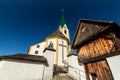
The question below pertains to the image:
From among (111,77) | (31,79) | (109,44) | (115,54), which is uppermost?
(109,44)

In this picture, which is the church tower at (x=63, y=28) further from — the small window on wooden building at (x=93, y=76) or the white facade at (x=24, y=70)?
the small window on wooden building at (x=93, y=76)

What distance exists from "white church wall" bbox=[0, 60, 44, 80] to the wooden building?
18.5 feet

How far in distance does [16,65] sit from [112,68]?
379 inches

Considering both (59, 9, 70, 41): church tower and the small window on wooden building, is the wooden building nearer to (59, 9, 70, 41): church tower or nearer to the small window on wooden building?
the small window on wooden building

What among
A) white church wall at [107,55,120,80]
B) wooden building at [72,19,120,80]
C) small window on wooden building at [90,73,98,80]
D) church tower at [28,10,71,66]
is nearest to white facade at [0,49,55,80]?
wooden building at [72,19,120,80]

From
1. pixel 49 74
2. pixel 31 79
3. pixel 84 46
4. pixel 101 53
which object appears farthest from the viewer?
pixel 49 74

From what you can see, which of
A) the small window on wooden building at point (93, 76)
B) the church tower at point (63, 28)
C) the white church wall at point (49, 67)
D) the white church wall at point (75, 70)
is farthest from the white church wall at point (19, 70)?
the church tower at point (63, 28)

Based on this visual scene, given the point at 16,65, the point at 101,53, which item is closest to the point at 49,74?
the point at 16,65

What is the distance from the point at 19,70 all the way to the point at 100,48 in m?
8.92

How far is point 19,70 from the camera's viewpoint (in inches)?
382

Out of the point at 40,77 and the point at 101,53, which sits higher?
the point at 101,53

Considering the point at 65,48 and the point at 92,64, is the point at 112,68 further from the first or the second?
the point at 65,48

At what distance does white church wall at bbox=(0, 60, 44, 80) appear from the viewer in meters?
9.22

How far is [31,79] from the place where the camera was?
381 inches
